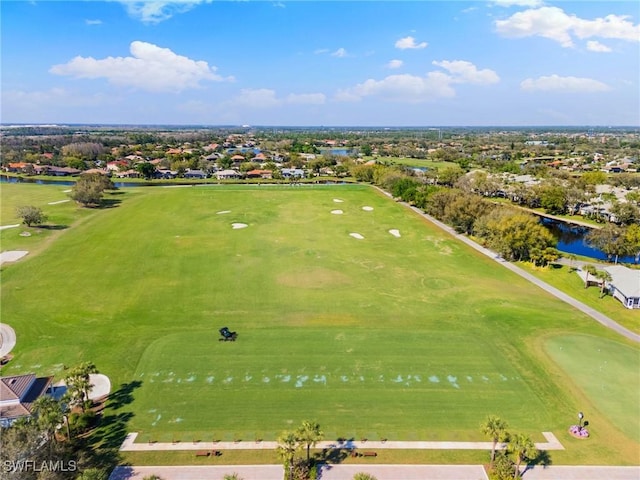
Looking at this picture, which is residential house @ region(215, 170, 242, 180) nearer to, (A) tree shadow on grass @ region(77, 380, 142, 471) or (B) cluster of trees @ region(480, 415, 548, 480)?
(A) tree shadow on grass @ region(77, 380, 142, 471)

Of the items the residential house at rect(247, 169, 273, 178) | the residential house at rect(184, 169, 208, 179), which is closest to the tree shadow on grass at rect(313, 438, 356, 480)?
the residential house at rect(247, 169, 273, 178)

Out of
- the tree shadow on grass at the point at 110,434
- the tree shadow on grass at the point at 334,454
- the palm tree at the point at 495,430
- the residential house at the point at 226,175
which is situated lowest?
the tree shadow on grass at the point at 334,454

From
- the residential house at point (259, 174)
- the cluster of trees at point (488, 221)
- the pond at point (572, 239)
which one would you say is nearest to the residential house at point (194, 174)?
the residential house at point (259, 174)

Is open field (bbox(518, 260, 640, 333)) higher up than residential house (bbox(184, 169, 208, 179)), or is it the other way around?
residential house (bbox(184, 169, 208, 179))

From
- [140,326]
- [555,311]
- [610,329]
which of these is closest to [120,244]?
[140,326]

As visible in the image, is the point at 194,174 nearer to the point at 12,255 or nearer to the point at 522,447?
the point at 12,255

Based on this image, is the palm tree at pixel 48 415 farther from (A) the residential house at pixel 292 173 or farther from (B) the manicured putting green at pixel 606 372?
(A) the residential house at pixel 292 173

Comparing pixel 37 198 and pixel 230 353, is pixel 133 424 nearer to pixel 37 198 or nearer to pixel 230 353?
pixel 230 353

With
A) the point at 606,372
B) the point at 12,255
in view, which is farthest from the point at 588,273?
the point at 12,255
